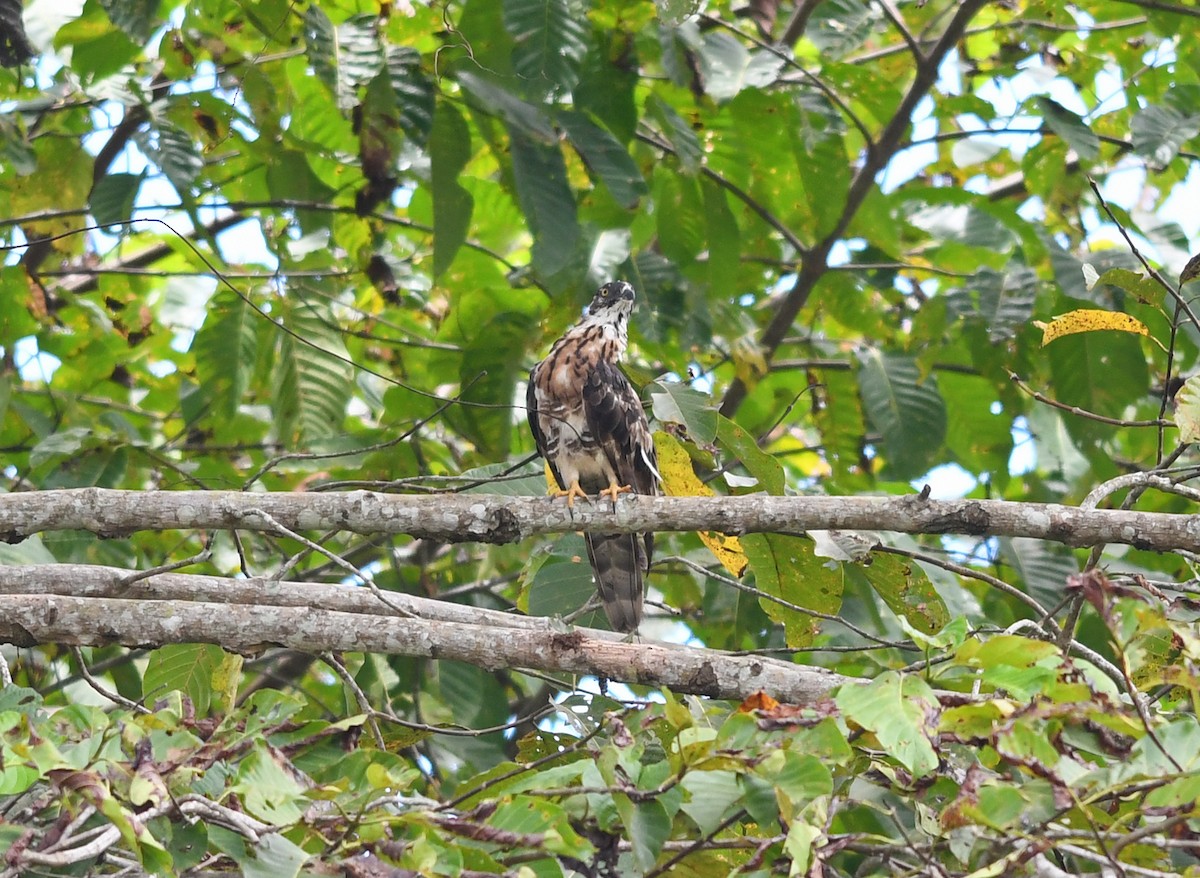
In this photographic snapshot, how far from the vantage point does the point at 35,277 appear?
201 inches

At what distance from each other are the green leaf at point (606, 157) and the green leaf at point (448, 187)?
370 mm

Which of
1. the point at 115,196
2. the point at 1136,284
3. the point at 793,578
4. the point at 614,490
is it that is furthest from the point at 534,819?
the point at 115,196

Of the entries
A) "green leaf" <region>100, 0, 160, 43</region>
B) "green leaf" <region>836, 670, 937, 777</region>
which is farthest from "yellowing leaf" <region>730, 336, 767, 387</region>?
"green leaf" <region>836, 670, 937, 777</region>

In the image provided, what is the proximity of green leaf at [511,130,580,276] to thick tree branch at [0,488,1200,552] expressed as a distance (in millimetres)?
1363

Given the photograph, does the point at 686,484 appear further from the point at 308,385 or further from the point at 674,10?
the point at 308,385

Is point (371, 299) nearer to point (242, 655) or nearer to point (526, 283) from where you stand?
point (526, 283)

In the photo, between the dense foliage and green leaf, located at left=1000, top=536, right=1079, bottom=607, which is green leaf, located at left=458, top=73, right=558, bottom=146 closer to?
the dense foliage

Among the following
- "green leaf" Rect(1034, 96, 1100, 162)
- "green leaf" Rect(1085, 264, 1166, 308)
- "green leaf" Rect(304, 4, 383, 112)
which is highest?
"green leaf" Rect(304, 4, 383, 112)

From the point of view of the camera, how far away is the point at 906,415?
512 cm

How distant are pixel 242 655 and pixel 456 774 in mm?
1900

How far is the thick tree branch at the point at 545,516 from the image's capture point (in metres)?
2.68

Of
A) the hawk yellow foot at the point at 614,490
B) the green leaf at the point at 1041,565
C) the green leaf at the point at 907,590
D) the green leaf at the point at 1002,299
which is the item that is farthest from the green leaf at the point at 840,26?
the green leaf at the point at 907,590

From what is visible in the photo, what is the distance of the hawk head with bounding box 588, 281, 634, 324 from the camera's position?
16.0 ft

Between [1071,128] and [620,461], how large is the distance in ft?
7.05
